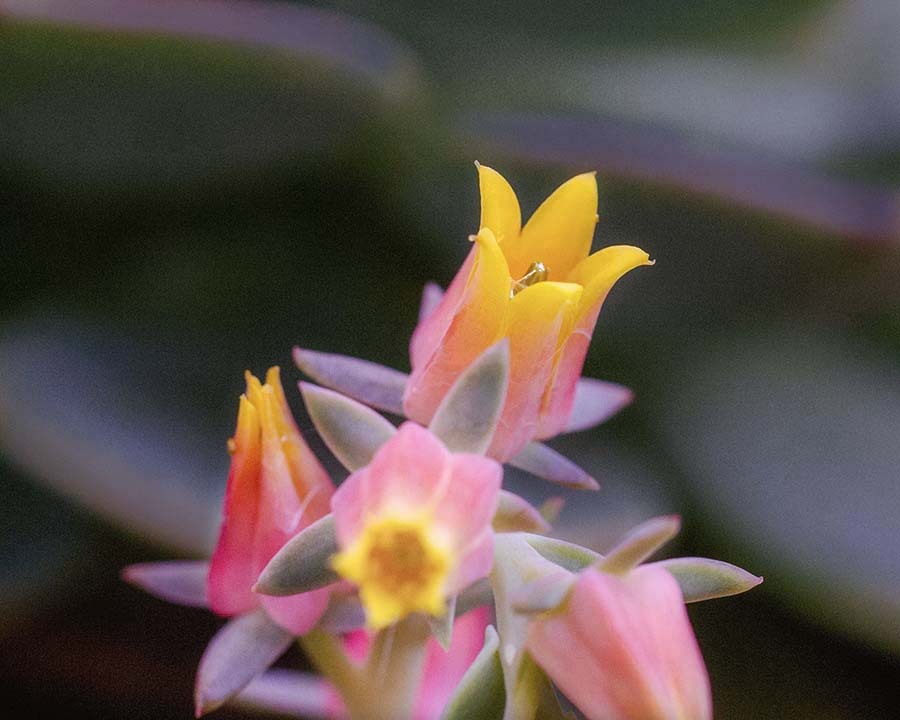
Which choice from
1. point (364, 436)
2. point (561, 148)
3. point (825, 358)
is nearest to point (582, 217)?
point (364, 436)

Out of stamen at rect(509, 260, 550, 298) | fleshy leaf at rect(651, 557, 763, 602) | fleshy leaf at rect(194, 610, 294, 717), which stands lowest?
fleshy leaf at rect(194, 610, 294, 717)

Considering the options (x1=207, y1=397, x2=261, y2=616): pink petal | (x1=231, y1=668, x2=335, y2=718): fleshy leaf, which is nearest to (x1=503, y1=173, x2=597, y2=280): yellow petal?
(x1=207, y1=397, x2=261, y2=616): pink petal

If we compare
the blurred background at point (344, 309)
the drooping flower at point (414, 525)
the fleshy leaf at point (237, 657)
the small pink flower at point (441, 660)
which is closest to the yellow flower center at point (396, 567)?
the drooping flower at point (414, 525)

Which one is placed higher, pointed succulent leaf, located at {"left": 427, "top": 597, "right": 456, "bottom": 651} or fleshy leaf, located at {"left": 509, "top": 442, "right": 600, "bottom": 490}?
fleshy leaf, located at {"left": 509, "top": 442, "right": 600, "bottom": 490}

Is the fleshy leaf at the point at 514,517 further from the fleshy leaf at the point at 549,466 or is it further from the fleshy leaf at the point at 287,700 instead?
the fleshy leaf at the point at 287,700

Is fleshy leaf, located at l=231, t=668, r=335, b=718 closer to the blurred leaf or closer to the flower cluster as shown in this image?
the flower cluster

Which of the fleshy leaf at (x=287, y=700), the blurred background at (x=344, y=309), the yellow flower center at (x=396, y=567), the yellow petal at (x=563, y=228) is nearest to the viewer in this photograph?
the yellow flower center at (x=396, y=567)

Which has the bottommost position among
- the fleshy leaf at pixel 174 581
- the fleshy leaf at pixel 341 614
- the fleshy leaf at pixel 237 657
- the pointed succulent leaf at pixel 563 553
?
the fleshy leaf at pixel 174 581
